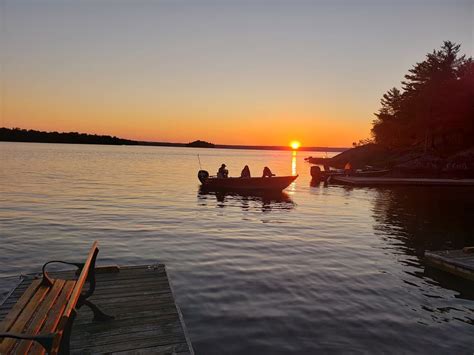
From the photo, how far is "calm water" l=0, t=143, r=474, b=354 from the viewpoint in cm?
875

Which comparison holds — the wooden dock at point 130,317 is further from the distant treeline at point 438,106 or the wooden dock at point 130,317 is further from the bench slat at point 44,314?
the distant treeline at point 438,106

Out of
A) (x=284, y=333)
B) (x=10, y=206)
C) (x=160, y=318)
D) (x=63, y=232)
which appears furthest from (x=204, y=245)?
(x=10, y=206)

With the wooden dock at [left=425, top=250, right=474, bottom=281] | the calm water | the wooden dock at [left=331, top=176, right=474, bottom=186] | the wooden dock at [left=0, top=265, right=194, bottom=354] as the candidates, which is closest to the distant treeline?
the wooden dock at [left=331, top=176, right=474, bottom=186]

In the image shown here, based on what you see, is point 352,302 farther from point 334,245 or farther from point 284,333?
point 334,245

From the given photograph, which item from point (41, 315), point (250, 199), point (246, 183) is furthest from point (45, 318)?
point (246, 183)

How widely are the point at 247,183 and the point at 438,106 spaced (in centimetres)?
4028

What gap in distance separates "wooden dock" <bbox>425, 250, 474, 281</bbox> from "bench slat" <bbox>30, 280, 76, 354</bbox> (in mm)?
11178

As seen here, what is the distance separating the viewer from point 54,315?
19.9 ft

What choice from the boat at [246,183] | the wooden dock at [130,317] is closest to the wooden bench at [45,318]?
the wooden dock at [130,317]

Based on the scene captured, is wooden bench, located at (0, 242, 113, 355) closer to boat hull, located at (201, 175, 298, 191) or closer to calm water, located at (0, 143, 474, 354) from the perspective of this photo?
calm water, located at (0, 143, 474, 354)

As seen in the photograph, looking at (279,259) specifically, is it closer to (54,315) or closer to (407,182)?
(54,315)

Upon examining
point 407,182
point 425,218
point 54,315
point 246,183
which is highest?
point 246,183

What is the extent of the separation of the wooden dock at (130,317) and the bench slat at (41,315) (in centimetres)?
64

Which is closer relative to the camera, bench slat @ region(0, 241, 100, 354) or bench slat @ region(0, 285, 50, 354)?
bench slat @ region(0, 241, 100, 354)
